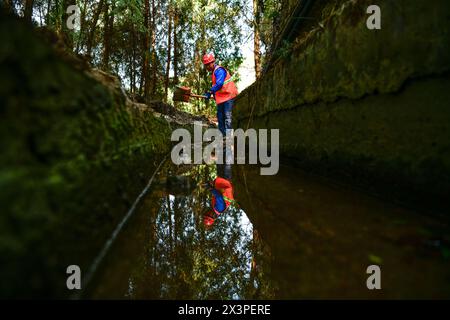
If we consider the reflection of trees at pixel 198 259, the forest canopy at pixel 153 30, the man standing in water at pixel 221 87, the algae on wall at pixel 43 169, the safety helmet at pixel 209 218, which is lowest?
the reflection of trees at pixel 198 259

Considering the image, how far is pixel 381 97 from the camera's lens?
211cm

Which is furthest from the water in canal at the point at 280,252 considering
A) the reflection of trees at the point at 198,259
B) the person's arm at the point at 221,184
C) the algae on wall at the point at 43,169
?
the person's arm at the point at 221,184

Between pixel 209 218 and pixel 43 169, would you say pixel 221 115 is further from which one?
pixel 43 169

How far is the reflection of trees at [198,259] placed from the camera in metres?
1.17

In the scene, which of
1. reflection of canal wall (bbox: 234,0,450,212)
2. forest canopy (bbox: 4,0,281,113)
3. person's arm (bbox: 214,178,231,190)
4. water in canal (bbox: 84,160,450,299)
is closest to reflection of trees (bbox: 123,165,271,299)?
water in canal (bbox: 84,160,450,299)

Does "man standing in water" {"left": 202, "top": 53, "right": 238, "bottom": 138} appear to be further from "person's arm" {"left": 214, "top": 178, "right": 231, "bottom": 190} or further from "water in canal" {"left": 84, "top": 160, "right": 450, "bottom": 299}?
"water in canal" {"left": 84, "top": 160, "right": 450, "bottom": 299}

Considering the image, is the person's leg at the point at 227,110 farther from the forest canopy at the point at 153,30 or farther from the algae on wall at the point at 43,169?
the algae on wall at the point at 43,169

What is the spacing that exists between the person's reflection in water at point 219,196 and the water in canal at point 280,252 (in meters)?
0.06

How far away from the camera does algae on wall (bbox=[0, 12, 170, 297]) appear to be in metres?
0.74

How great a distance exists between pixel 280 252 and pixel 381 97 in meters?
1.41

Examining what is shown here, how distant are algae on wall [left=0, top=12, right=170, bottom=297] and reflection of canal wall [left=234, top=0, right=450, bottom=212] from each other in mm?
1778

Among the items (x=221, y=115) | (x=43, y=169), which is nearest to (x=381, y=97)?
(x=43, y=169)

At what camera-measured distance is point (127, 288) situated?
1.11m
